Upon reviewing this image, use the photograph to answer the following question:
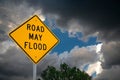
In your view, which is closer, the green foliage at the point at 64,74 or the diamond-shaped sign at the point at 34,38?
the diamond-shaped sign at the point at 34,38

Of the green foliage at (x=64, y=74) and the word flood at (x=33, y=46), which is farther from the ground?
the green foliage at (x=64, y=74)

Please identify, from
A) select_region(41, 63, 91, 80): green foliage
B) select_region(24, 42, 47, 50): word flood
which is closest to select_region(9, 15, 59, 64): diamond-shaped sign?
select_region(24, 42, 47, 50): word flood

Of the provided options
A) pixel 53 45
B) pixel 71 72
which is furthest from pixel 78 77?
Answer: pixel 53 45

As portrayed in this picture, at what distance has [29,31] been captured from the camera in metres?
10.7

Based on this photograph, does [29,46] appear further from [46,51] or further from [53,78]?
[53,78]

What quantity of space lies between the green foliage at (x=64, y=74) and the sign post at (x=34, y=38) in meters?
81.0

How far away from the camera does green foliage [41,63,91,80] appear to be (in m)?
92.0

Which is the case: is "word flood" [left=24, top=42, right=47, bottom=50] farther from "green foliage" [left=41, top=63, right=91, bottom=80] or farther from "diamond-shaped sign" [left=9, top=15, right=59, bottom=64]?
"green foliage" [left=41, top=63, right=91, bottom=80]

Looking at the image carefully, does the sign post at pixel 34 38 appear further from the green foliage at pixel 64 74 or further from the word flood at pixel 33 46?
the green foliage at pixel 64 74

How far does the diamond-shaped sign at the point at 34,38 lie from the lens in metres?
10.4

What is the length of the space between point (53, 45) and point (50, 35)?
0.33 meters

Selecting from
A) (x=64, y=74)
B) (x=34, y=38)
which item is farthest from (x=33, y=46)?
(x=64, y=74)

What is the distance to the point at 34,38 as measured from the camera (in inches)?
417

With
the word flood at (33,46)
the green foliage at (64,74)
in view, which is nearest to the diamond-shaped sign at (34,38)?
the word flood at (33,46)
